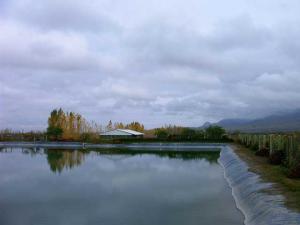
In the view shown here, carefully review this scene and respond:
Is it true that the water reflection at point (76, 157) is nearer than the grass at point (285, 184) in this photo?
No

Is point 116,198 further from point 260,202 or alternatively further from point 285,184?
point 285,184

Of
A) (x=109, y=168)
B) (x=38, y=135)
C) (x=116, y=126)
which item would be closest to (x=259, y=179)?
(x=109, y=168)

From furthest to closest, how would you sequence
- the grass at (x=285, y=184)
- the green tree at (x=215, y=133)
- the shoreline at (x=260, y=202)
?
the green tree at (x=215, y=133)
the grass at (x=285, y=184)
the shoreline at (x=260, y=202)

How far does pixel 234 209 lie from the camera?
12227 mm

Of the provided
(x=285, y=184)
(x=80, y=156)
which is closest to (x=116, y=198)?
(x=285, y=184)

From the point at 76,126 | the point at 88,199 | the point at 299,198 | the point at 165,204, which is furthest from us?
the point at 76,126

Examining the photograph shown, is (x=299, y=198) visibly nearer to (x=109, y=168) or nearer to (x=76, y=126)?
(x=109, y=168)

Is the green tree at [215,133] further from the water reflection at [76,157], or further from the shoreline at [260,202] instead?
the shoreline at [260,202]

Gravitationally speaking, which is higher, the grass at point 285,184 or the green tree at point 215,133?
the green tree at point 215,133

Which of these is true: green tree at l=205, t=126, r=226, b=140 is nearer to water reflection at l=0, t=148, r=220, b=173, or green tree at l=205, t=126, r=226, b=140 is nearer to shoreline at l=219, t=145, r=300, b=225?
water reflection at l=0, t=148, r=220, b=173

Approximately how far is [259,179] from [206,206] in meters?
2.75

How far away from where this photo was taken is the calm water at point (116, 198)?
434 inches

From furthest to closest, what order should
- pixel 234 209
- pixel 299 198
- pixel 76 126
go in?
pixel 76 126, pixel 234 209, pixel 299 198

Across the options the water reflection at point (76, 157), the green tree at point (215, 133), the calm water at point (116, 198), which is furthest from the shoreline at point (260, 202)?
the green tree at point (215, 133)
